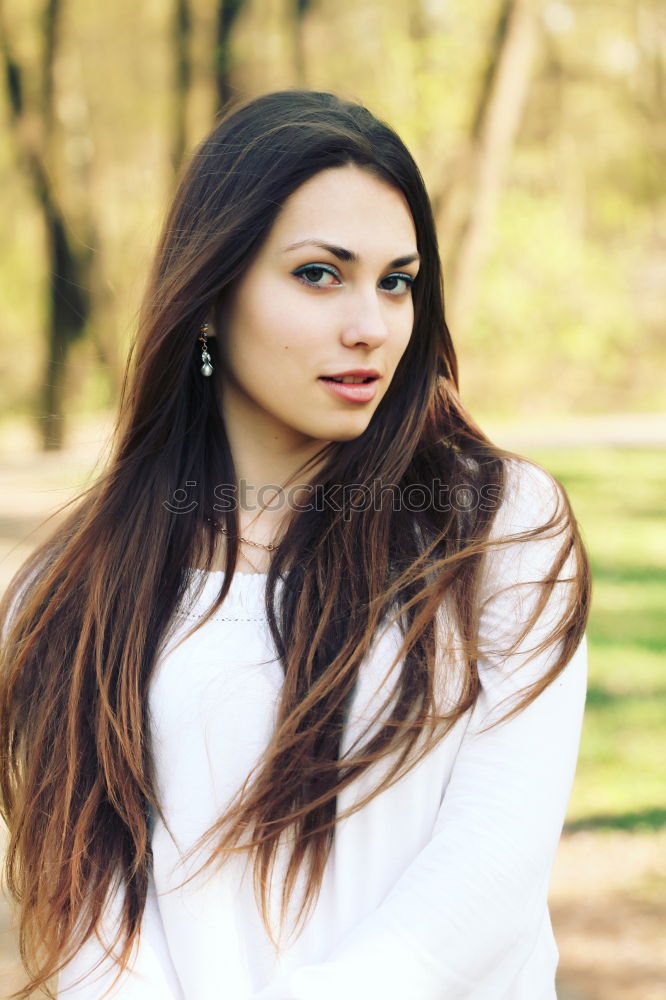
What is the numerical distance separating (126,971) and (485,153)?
730cm

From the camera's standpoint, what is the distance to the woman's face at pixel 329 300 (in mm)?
1710

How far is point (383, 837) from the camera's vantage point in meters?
1.59

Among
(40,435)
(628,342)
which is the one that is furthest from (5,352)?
(628,342)

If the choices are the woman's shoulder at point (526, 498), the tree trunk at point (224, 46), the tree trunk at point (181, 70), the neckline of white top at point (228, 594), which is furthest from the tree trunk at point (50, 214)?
the woman's shoulder at point (526, 498)

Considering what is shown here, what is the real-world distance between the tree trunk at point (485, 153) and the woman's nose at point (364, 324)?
611 cm

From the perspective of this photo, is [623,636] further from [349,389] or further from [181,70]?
[181,70]

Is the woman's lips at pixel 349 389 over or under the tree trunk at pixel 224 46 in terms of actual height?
under

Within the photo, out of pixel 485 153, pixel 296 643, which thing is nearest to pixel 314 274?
pixel 296 643

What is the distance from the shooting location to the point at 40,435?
9.95 metres

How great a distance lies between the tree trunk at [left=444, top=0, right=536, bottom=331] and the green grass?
1673 mm

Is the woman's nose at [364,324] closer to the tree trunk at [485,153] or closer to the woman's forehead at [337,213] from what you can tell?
the woman's forehead at [337,213]

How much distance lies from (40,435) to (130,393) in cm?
832

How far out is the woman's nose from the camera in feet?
5.58

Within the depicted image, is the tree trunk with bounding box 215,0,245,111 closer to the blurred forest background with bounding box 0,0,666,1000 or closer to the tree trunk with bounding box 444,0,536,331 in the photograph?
the blurred forest background with bounding box 0,0,666,1000
